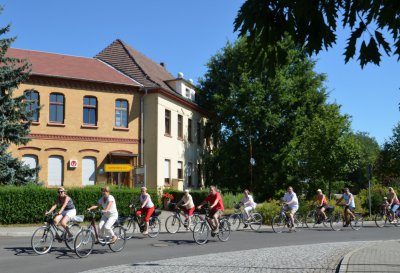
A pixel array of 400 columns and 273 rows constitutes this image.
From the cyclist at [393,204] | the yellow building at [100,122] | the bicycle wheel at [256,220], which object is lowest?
the bicycle wheel at [256,220]

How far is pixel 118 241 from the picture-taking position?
1386 centimetres

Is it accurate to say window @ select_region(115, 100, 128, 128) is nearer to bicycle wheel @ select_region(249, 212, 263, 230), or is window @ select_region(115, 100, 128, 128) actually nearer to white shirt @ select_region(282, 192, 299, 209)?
bicycle wheel @ select_region(249, 212, 263, 230)

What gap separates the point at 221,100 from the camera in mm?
41469

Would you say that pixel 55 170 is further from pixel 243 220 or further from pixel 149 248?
pixel 149 248

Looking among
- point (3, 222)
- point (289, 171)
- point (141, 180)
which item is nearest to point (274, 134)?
point (289, 171)

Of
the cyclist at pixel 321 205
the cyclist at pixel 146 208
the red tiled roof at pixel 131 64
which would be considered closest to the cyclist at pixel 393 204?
the cyclist at pixel 321 205

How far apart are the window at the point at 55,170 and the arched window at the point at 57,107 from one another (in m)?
2.49

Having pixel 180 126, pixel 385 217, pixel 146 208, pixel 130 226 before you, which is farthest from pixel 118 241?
pixel 180 126

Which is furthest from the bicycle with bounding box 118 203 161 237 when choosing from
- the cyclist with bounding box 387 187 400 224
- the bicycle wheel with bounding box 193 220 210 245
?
the cyclist with bounding box 387 187 400 224

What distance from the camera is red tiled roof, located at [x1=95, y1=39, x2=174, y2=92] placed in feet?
118

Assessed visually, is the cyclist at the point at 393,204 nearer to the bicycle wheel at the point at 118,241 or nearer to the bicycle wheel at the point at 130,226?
the bicycle wheel at the point at 130,226

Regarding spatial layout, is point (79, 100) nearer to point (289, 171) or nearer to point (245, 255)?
point (289, 171)

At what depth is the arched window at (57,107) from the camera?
31.8 meters

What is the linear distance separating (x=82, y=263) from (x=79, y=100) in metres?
22.3
